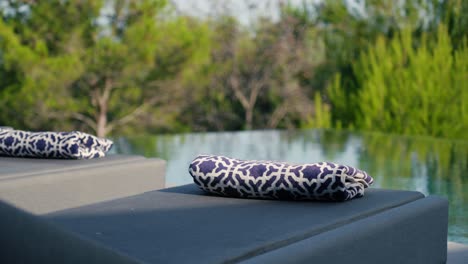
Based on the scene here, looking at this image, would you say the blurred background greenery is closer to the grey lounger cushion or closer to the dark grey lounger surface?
the dark grey lounger surface

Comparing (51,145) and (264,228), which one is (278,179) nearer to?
(264,228)

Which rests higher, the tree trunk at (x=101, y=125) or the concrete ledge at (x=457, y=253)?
the tree trunk at (x=101, y=125)

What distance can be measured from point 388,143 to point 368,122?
5.07 ft

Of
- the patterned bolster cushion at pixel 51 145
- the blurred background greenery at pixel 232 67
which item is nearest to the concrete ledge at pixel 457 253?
the patterned bolster cushion at pixel 51 145

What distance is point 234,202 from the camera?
2.21 meters

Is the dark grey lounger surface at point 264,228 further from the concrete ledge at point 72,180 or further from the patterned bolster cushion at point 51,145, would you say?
the patterned bolster cushion at point 51,145

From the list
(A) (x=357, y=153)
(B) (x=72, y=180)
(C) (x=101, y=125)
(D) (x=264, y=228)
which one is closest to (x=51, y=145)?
(B) (x=72, y=180)

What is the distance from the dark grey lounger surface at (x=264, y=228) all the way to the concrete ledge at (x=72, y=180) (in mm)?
626

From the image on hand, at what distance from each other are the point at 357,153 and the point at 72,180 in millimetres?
4270

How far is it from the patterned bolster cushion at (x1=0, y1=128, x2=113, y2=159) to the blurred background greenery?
19.2 ft

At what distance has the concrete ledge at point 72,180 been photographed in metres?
2.70

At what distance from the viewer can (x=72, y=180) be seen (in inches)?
114

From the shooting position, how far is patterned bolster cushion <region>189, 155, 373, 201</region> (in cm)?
214

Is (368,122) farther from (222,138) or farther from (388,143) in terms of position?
(222,138)
